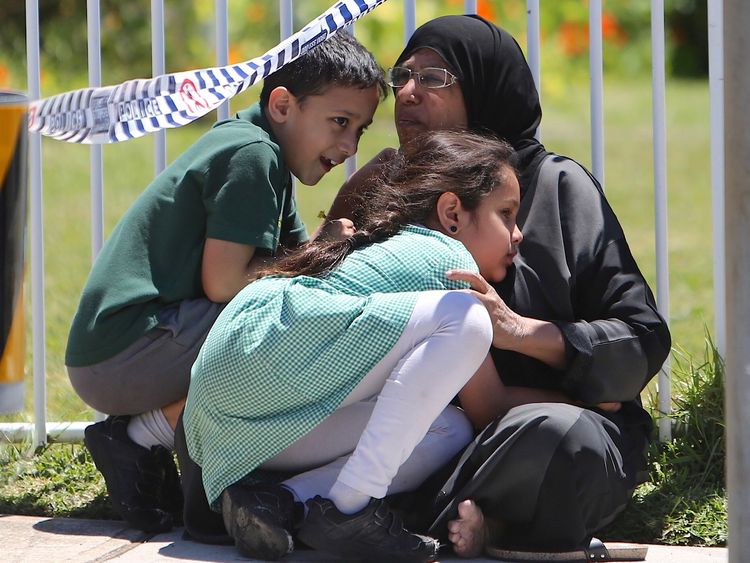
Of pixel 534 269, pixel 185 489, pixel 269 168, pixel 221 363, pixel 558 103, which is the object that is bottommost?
pixel 185 489

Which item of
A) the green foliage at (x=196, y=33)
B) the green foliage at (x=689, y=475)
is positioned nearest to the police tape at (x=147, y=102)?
the green foliage at (x=689, y=475)

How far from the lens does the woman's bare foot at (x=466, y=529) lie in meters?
2.54

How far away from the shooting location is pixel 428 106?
3.03 m

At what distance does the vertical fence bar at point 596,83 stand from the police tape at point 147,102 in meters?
0.74

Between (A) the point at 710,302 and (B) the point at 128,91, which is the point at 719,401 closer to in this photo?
(B) the point at 128,91

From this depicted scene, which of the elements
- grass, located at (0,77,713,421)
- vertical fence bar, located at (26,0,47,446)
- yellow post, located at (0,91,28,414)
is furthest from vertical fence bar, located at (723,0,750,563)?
grass, located at (0,77,713,421)

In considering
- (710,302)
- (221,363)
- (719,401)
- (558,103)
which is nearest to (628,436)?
(719,401)

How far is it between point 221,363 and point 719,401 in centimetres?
139

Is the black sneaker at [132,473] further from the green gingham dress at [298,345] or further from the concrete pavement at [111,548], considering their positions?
the green gingham dress at [298,345]

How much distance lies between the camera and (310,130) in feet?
9.98

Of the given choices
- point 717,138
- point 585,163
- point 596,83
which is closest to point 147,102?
point 596,83

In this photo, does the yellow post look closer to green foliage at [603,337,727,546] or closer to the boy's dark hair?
the boy's dark hair

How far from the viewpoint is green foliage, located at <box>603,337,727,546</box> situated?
281 centimetres

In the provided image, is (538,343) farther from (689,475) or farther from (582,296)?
(689,475)
